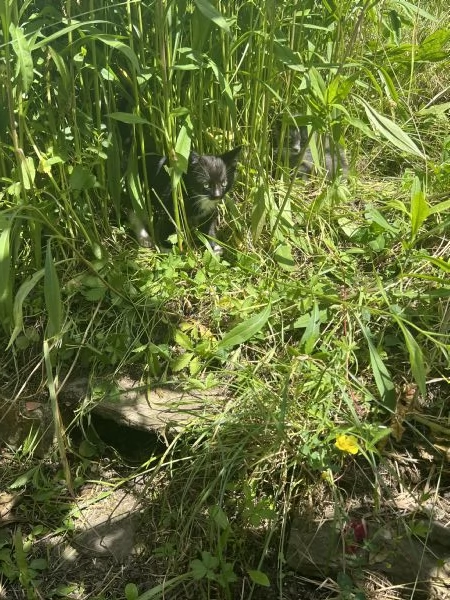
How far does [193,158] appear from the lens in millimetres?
2361

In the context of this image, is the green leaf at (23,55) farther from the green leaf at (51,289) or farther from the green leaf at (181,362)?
the green leaf at (181,362)

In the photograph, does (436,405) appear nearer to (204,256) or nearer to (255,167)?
(204,256)

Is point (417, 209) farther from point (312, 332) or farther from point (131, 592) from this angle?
point (131, 592)

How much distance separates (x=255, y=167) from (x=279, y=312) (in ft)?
2.22

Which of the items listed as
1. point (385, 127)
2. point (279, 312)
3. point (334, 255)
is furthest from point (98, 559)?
point (385, 127)

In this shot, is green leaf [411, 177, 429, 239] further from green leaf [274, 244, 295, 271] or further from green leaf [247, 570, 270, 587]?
green leaf [247, 570, 270, 587]

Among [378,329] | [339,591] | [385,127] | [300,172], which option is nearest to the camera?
[339,591]

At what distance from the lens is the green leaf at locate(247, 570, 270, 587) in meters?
1.65

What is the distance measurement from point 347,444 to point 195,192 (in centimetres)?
116

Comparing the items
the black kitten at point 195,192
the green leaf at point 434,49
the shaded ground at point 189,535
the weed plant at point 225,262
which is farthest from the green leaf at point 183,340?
the green leaf at point 434,49

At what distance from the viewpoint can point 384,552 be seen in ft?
5.65

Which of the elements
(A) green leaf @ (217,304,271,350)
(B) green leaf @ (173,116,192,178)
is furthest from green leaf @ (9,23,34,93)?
(A) green leaf @ (217,304,271,350)

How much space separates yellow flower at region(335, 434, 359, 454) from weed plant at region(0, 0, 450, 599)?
35 millimetres

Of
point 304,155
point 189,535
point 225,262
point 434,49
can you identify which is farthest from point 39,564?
point 434,49
